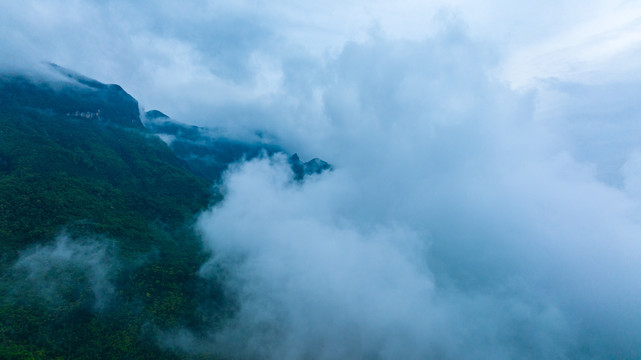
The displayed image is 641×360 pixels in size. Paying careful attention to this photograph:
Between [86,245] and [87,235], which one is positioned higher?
[87,235]

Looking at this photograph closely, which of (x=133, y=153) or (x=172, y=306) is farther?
(x=133, y=153)

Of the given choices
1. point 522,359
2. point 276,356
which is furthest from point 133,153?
point 522,359

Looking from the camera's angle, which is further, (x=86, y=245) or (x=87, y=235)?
(x=87, y=235)

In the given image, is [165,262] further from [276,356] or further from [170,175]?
[170,175]

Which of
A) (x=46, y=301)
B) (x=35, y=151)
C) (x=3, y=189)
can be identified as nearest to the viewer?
(x=46, y=301)

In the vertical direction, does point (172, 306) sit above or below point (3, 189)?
below

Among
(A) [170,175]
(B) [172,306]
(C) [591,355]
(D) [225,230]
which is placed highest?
(A) [170,175]

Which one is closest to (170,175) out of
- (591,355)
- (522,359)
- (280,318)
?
(280,318)

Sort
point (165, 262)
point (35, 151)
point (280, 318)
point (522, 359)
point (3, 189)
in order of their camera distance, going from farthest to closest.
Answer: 1. point (522, 359)
2. point (280, 318)
3. point (35, 151)
4. point (165, 262)
5. point (3, 189)
